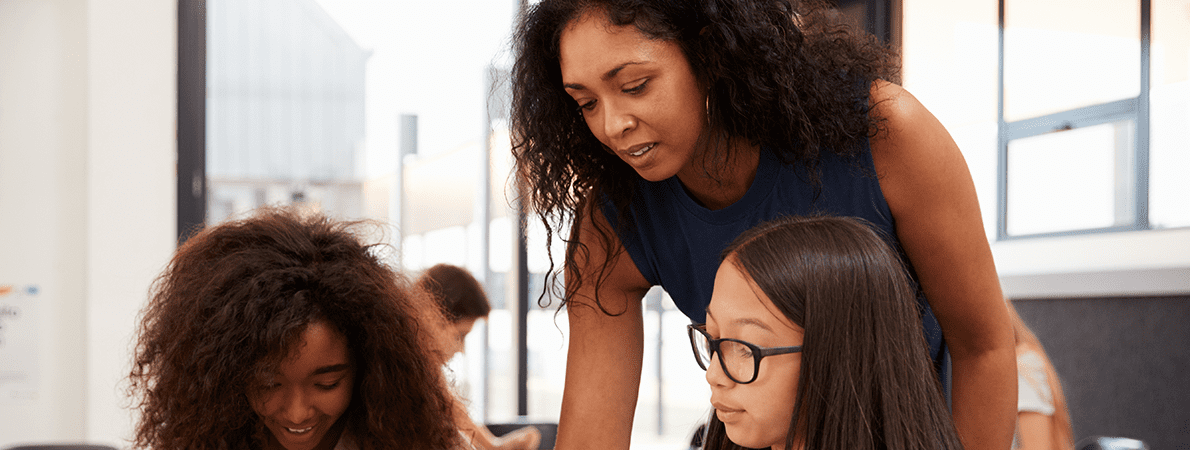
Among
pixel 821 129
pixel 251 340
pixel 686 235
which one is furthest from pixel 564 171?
pixel 251 340

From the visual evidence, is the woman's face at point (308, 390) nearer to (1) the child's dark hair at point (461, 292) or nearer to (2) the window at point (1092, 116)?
(1) the child's dark hair at point (461, 292)

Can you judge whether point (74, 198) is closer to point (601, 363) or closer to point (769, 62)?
point (601, 363)

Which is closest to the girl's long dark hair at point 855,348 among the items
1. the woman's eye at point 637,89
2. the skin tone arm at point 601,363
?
the woman's eye at point 637,89

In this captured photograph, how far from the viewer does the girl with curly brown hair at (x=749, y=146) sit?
1.02 meters

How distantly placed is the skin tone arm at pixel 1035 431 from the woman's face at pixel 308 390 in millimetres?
1437

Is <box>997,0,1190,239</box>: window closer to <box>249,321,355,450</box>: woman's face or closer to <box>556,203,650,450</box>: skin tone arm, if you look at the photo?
<box>556,203,650,450</box>: skin tone arm

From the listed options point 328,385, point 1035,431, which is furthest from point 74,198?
point 1035,431

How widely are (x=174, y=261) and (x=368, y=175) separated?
2784 mm

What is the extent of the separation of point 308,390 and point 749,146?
2.29 feet

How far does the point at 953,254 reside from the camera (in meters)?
1.06

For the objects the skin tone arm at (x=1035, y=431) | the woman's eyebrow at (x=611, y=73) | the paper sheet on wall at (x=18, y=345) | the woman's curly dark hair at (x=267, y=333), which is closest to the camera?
the woman's eyebrow at (x=611, y=73)

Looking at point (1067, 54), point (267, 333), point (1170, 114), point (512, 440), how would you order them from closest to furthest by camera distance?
point (267, 333) < point (512, 440) < point (1170, 114) < point (1067, 54)

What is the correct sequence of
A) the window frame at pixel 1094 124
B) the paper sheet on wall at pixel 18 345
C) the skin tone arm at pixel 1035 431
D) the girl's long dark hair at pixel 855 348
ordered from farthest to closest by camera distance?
1. the window frame at pixel 1094 124
2. the paper sheet on wall at pixel 18 345
3. the skin tone arm at pixel 1035 431
4. the girl's long dark hair at pixel 855 348

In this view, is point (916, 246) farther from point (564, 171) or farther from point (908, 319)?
point (564, 171)
